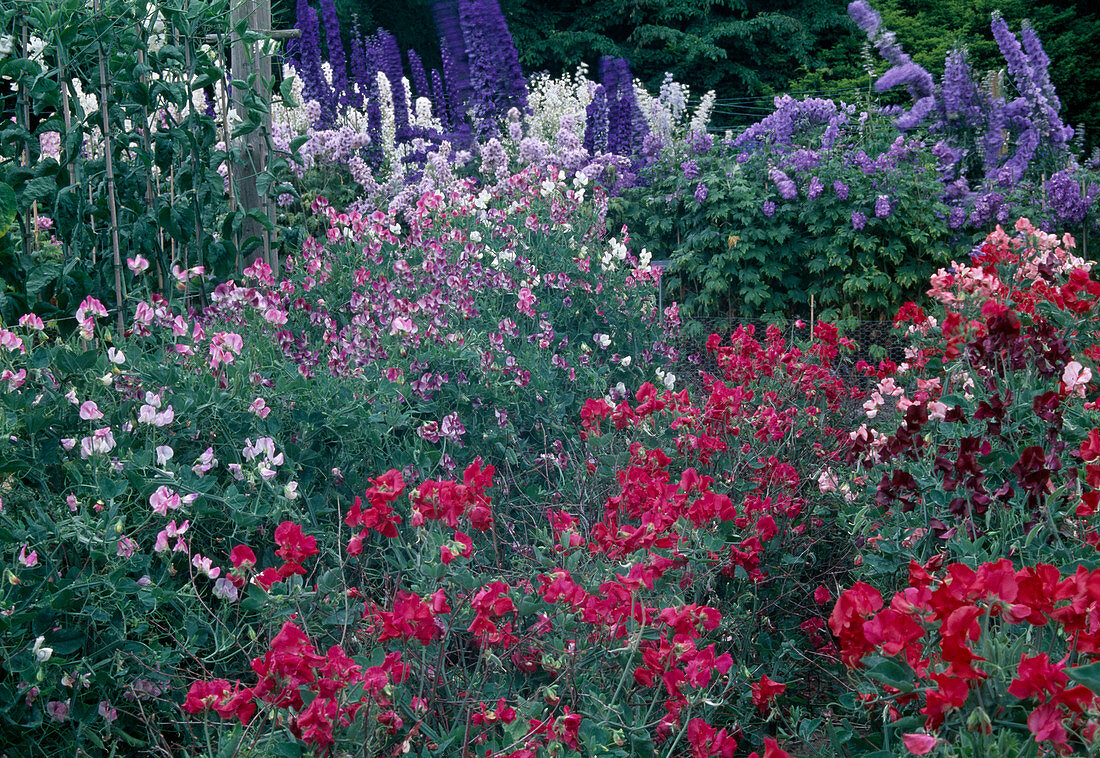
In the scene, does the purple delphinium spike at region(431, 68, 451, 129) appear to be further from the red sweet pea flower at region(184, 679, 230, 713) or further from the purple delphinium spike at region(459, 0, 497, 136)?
the red sweet pea flower at region(184, 679, 230, 713)

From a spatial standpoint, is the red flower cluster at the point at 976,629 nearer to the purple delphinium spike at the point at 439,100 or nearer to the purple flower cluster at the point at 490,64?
the purple flower cluster at the point at 490,64

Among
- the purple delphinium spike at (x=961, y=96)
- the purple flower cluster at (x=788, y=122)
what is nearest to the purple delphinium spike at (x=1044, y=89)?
the purple delphinium spike at (x=961, y=96)

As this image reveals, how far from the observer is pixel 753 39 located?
18.8 meters

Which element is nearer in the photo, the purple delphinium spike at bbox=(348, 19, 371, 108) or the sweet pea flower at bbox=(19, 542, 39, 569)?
A: the sweet pea flower at bbox=(19, 542, 39, 569)

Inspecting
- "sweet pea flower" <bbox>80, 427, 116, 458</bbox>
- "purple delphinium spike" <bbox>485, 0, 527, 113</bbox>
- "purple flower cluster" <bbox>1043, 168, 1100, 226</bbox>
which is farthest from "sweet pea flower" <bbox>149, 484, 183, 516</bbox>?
"purple flower cluster" <bbox>1043, 168, 1100, 226</bbox>

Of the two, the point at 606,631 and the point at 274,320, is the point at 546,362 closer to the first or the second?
the point at 274,320

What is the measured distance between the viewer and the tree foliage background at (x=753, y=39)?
17484mm

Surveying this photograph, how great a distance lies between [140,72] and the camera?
9.83 feet

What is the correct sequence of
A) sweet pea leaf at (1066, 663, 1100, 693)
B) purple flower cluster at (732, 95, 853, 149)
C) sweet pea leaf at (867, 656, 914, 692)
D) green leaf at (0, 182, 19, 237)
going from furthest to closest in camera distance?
purple flower cluster at (732, 95, 853, 149), green leaf at (0, 182, 19, 237), sweet pea leaf at (867, 656, 914, 692), sweet pea leaf at (1066, 663, 1100, 693)

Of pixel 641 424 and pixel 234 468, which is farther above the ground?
pixel 234 468

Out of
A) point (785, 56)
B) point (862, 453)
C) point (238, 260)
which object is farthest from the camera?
point (785, 56)

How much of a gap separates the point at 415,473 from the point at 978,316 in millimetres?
1722

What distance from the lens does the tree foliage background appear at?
17484 millimetres

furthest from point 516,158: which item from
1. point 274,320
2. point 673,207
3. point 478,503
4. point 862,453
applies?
point 478,503
